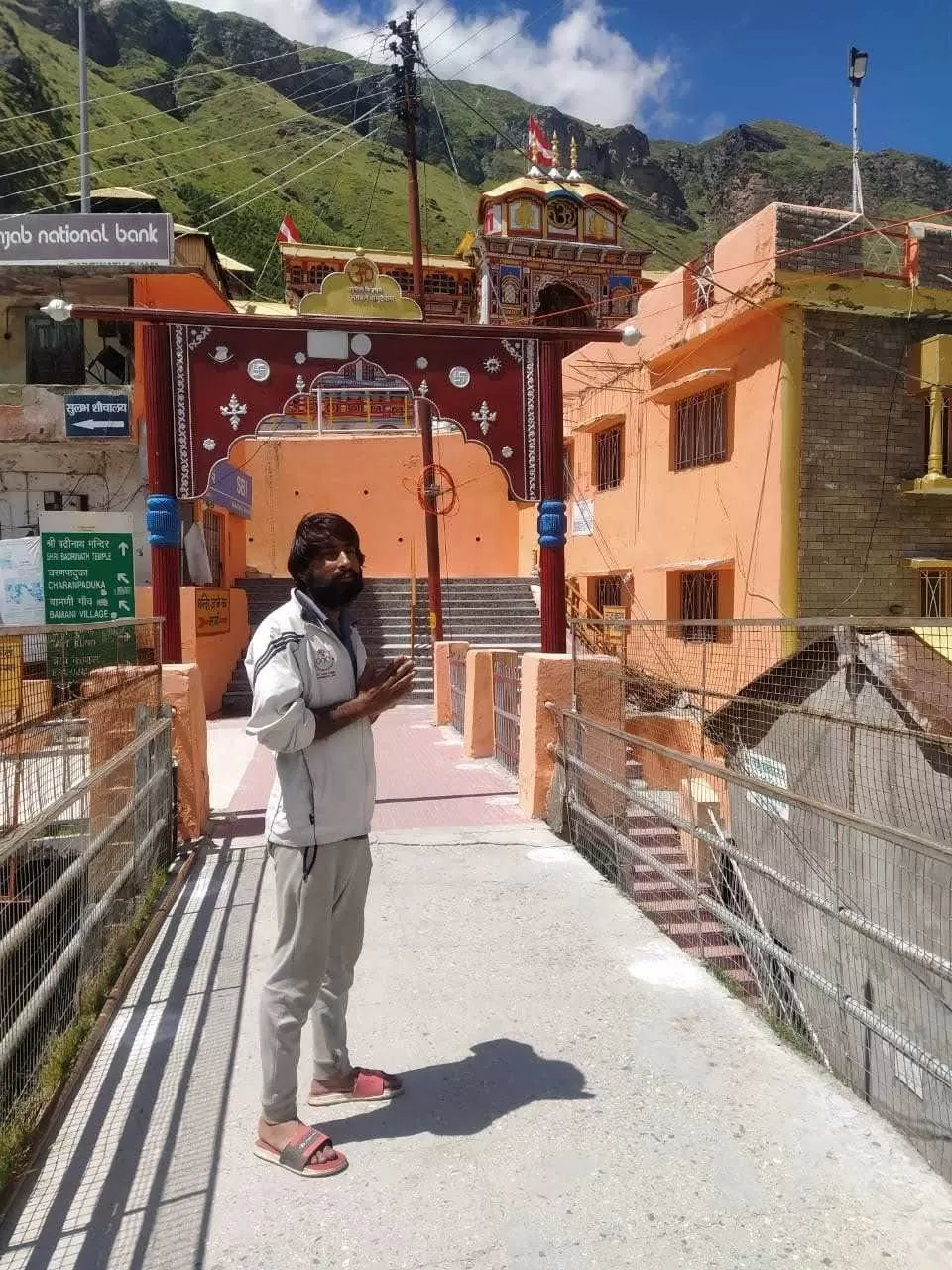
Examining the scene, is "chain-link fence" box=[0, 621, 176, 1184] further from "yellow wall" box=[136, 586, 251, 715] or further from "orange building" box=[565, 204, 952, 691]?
"yellow wall" box=[136, 586, 251, 715]

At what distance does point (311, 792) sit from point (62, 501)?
14543 mm

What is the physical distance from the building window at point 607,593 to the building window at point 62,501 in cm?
917

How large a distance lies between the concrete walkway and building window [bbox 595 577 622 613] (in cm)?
1174

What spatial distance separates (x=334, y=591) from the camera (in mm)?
2518

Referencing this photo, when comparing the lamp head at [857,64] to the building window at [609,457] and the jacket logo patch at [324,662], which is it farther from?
the jacket logo patch at [324,662]

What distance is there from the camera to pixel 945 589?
36.7ft

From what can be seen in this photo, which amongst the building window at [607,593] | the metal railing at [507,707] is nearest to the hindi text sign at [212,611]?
the metal railing at [507,707]

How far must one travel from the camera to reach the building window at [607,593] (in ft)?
50.9

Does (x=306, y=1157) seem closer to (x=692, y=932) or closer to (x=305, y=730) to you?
(x=305, y=730)

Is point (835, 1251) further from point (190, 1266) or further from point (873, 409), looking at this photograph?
point (873, 409)

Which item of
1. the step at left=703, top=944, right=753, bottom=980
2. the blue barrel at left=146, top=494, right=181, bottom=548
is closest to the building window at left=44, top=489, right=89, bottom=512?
the blue barrel at left=146, top=494, right=181, bottom=548

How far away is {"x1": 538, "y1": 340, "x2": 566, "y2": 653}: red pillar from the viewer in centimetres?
727

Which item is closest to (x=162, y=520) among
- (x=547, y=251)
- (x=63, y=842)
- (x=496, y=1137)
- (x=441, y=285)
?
(x=63, y=842)

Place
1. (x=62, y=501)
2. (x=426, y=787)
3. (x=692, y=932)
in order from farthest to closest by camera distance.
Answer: (x=62, y=501) < (x=426, y=787) < (x=692, y=932)
